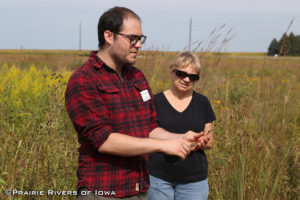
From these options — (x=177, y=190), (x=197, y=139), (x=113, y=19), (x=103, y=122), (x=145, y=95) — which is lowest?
(x=177, y=190)

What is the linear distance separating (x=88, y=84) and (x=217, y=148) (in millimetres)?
1606

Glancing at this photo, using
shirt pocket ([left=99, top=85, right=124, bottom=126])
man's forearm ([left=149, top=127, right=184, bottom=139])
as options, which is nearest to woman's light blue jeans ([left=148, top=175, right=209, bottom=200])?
man's forearm ([left=149, top=127, right=184, bottom=139])

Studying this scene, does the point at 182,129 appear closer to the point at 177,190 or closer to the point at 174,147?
→ the point at 177,190

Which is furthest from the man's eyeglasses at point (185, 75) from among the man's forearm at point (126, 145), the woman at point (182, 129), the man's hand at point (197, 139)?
the man's forearm at point (126, 145)

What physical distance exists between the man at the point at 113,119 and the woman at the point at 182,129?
468mm

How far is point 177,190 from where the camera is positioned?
6.61 feet

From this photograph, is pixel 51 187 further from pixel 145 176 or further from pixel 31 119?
pixel 31 119

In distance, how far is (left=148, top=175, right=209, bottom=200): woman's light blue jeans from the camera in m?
1.98

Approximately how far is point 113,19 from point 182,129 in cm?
93

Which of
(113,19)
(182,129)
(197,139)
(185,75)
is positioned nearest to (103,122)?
(113,19)

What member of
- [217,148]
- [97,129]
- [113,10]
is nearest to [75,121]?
[97,129]

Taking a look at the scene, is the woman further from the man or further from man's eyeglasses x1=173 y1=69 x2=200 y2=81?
the man

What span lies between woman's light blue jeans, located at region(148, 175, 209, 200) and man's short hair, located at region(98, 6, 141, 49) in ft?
3.30

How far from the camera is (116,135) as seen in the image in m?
1.35
